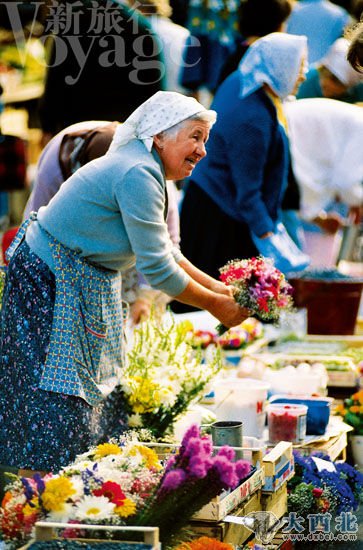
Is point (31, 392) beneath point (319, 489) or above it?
above


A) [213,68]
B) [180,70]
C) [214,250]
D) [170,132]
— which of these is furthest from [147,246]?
[213,68]

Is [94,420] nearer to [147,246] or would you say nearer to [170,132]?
[147,246]

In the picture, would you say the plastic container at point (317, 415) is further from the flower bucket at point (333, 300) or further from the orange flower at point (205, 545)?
the flower bucket at point (333, 300)

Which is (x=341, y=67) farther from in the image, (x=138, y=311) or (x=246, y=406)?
(x=246, y=406)

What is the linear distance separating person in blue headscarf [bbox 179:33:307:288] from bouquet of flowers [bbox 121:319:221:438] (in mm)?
1566

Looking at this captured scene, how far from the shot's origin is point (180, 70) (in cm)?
688

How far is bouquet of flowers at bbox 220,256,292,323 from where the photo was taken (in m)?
3.60

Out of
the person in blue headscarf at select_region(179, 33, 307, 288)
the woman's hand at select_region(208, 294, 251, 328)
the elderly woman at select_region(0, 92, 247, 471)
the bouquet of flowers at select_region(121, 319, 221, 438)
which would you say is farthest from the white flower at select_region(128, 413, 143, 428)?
the person in blue headscarf at select_region(179, 33, 307, 288)

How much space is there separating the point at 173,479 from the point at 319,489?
1.37 m

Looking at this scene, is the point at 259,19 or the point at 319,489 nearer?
the point at 319,489

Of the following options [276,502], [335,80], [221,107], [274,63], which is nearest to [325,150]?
[335,80]

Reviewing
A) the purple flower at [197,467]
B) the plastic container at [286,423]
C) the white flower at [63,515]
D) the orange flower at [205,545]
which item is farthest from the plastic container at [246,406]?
the white flower at [63,515]

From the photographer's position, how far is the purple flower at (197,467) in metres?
2.52

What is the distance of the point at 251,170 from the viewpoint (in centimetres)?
558
